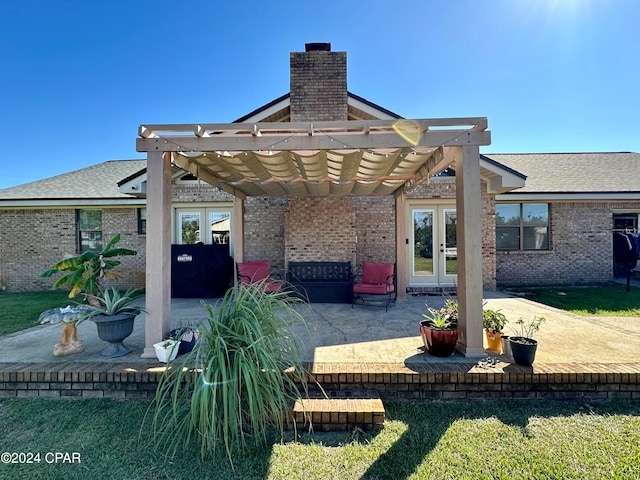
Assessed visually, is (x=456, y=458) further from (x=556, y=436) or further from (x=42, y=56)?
(x=42, y=56)

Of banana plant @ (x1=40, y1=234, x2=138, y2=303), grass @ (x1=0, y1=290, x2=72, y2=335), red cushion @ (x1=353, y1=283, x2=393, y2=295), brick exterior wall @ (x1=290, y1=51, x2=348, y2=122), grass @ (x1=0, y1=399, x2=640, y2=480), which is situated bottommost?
grass @ (x1=0, y1=399, x2=640, y2=480)

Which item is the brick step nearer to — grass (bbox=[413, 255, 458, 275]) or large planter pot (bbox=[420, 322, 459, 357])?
large planter pot (bbox=[420, 322, 459, 357])

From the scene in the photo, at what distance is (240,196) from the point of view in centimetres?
723

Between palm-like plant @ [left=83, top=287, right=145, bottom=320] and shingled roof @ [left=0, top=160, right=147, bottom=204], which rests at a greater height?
shingled roof @ [left=0, top=160, right=147, bottom=204]

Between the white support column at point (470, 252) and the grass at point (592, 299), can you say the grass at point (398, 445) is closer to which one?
the white support column at point (470, 252)

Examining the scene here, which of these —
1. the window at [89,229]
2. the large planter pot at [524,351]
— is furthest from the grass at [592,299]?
the window at [89,229]

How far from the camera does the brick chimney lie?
7.25 meters

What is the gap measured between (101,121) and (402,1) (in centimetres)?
1282

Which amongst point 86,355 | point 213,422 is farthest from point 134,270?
point 213,422

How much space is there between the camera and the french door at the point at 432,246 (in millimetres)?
8414

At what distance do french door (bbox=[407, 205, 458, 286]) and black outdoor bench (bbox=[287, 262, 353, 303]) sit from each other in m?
2.47

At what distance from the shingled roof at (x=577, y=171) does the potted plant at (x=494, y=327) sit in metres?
6.34

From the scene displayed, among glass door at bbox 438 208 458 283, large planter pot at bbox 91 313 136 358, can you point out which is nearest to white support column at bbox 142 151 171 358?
large planter pot at bbox 91 313 136 358

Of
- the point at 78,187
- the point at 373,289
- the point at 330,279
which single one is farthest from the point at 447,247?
the point at 78,187
